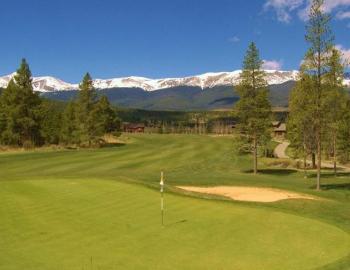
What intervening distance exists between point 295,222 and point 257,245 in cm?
399

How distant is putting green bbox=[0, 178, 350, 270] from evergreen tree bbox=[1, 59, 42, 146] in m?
60.2

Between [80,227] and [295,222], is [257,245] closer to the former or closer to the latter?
[295,222]

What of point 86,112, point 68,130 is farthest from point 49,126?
point 86,112

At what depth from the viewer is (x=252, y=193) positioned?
31.0m

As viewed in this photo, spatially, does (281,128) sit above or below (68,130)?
above

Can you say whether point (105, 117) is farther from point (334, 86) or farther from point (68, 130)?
point (334, 86)

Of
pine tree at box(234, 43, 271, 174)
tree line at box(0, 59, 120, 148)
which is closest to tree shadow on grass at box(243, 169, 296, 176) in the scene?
pine tree at box(234, 43, 271, 174)

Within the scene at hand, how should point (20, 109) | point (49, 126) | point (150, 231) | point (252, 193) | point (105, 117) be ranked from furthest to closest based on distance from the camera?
point (105, 117) → point (49, 126) → point (20, 109) → point (252, 193) → point (150, 231)

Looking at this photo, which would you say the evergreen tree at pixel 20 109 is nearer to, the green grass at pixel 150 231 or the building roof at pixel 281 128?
the green grass at pixel 150 231

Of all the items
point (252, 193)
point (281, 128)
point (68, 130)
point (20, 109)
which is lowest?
point (252, 193)

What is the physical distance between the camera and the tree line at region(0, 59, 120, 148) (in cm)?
8088

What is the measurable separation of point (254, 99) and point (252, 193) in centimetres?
2127

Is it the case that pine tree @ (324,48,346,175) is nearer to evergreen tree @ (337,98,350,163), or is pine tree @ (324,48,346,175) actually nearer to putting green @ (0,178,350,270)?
putting green @ (0,178,350,270)

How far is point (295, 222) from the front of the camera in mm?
18375
